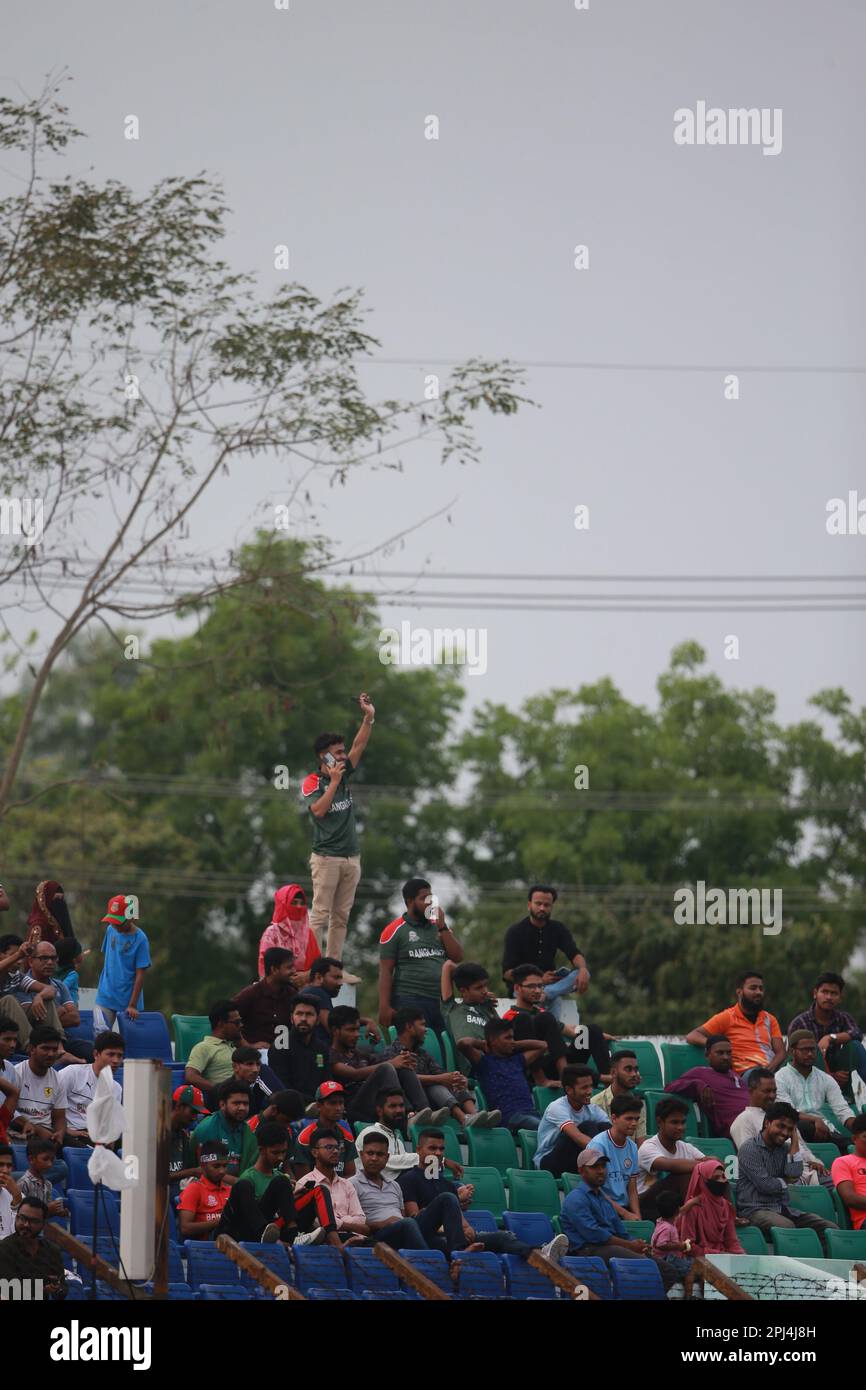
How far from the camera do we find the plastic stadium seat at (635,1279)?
47.5 feet

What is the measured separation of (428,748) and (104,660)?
1097cm

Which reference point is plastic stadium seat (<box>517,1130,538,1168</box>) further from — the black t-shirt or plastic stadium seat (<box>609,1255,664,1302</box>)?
the black t-shirt

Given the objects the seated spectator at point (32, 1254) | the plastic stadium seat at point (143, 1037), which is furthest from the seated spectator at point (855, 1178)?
the seated spectator at point (32, 1254)

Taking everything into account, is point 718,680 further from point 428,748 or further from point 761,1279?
point 761,1279

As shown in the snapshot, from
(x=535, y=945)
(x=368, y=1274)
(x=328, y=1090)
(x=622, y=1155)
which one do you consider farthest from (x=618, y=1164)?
(x=535, y=945)

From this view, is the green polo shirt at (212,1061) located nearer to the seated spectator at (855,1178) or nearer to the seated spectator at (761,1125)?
the seated spectator at (761,1125)

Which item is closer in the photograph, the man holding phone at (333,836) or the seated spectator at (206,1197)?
the seated spectator at (206,1197)

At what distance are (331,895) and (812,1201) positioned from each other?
4.62 metres

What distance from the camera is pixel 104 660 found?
193 feet

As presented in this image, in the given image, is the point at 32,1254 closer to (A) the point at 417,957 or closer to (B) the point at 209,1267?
(B) the point at 209,1267

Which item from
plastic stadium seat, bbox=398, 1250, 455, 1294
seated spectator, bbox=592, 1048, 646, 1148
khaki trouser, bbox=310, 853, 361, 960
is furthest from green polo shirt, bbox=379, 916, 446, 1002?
plastic stadium seat, bbox=398, 1250, 455, 1294

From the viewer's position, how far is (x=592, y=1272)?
14.5 m

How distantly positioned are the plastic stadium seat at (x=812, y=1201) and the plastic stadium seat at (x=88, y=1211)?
5.17 m

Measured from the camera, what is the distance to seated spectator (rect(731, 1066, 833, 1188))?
54.6 feet
